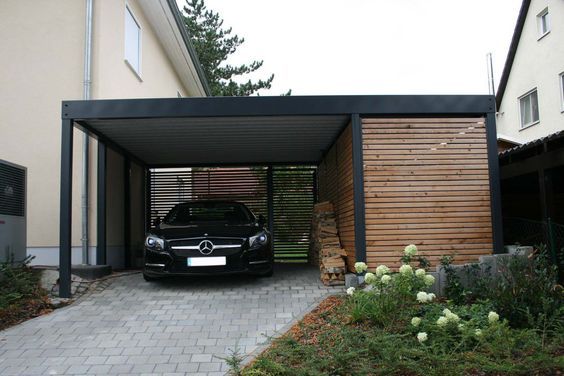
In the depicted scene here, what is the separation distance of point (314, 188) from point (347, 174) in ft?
14.7

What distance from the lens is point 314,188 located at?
12938mm

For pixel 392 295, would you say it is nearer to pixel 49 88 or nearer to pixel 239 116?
pixel 239 116

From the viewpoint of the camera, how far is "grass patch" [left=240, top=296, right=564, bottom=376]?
13.8 feet

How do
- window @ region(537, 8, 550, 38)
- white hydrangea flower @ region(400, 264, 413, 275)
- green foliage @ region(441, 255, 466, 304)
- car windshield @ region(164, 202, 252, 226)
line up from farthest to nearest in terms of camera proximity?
window @ region(537, 8, 550, 38)
car windshield @ region(164, 202, 252, 226)
green foliage @ region(441, 255, 466, 304)
white hydrangea flower @ region(400, 264, 413, 275)

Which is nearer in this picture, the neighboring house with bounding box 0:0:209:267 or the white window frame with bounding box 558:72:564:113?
the neighboring house with bounding box 0:0:209:267

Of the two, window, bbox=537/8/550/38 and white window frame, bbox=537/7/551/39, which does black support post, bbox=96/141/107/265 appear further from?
window, bbox=537/8/550/38

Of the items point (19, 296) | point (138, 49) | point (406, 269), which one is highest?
point (138, 49)

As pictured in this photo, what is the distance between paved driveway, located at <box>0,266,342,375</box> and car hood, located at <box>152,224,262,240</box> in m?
0.86

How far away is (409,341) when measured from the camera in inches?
192

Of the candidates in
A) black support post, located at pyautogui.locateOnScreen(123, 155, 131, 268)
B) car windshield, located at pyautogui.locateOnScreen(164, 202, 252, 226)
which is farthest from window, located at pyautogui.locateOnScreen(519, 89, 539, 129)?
black support post, located at pyautogui.locateOnScreen(123, 155, 131, 268)

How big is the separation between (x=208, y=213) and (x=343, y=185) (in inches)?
95.9

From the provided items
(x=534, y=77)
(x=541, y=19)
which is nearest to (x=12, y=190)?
(x=534, y=77)

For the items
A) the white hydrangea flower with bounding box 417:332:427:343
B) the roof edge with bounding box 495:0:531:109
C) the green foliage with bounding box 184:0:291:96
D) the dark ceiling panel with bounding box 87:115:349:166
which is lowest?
the white hydrangea flower with bounding box 417:332:427:343

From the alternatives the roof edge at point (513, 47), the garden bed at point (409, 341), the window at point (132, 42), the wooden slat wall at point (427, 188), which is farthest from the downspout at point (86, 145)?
the roof edge at point (513, 47)
